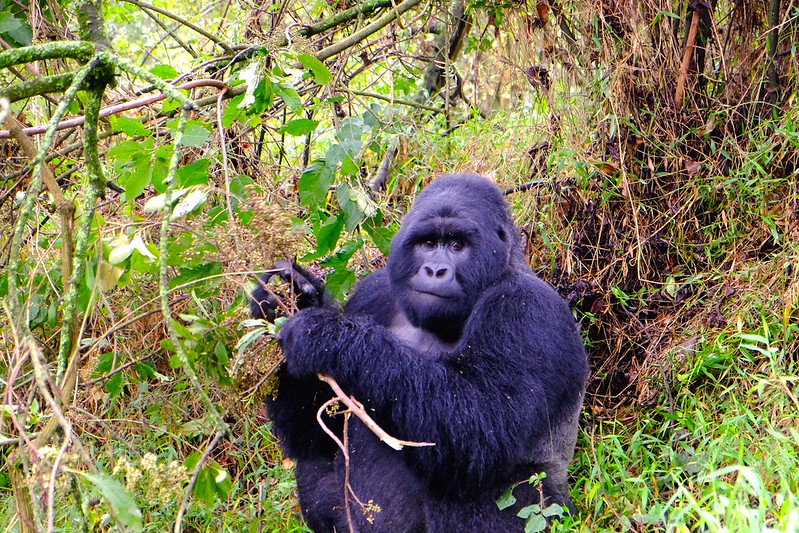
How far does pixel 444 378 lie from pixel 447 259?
54cm

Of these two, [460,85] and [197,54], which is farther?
[460,85]

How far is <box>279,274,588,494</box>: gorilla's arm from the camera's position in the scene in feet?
10.5

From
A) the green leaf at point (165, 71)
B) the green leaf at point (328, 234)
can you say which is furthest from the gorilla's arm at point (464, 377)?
the green leaf at point (165, 71)

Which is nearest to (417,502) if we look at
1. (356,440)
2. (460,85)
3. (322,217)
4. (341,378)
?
(356,440)

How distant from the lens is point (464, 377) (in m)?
3.36

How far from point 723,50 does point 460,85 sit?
7.47 feet

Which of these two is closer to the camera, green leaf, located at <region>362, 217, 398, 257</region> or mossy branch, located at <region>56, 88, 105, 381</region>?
mossy branch, located at <region>56, 88, 105, 381</region>

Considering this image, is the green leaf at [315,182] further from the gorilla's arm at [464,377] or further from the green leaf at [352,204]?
the gorilla's arm at [464,377]

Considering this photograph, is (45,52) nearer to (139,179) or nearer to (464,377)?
(139,179)

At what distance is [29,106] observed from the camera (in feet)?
17.0

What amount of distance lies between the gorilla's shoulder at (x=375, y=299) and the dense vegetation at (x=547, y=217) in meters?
0.16

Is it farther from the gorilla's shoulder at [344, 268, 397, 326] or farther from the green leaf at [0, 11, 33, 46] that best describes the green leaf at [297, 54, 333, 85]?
the green leaf at [0, 11, 33, 46]

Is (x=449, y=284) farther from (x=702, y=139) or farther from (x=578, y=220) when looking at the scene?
(x=702, y=139)

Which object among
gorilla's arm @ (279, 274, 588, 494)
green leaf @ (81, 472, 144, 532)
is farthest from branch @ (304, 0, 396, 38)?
green leaf @ (81, 472, 144, 532)
